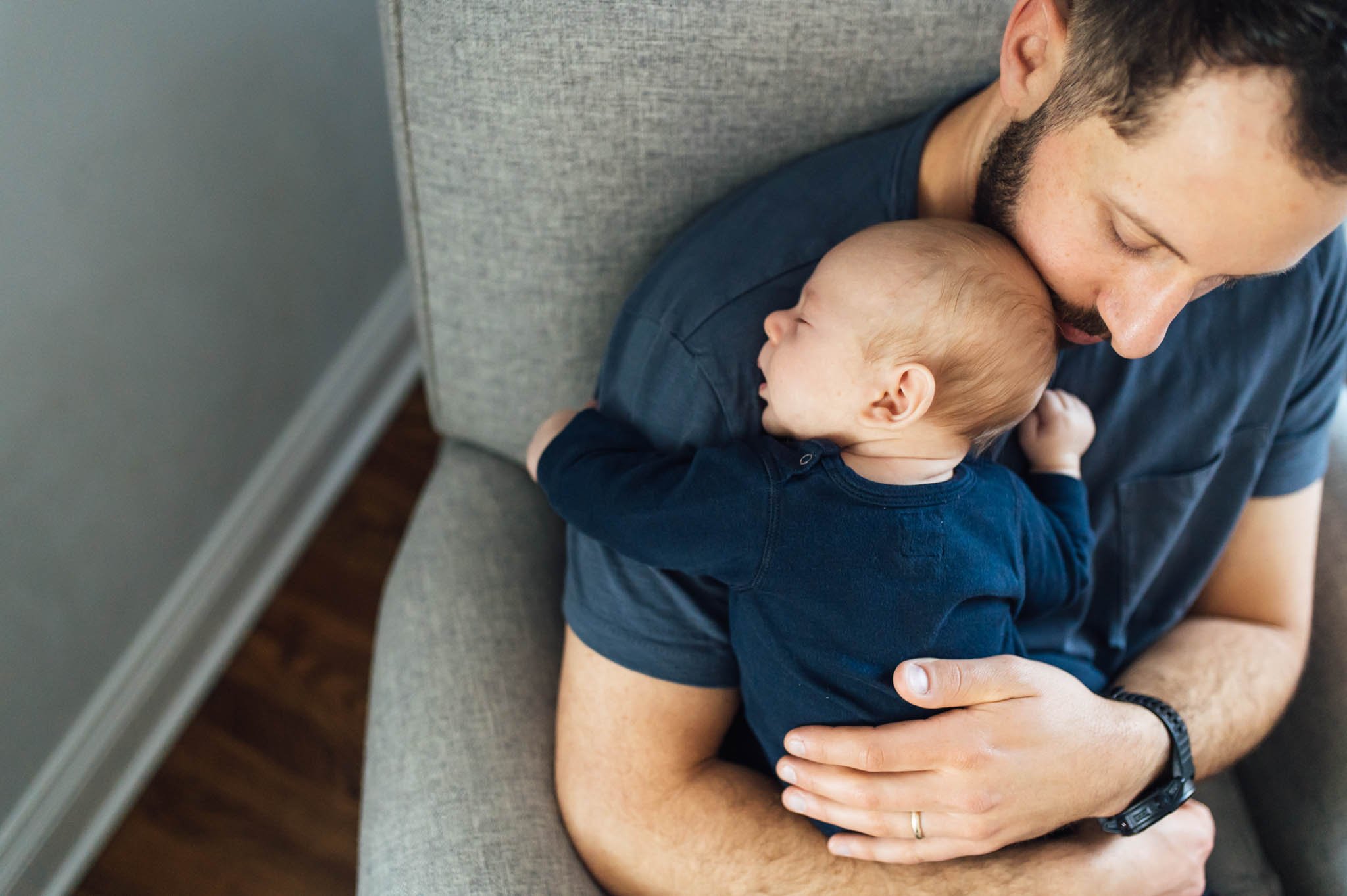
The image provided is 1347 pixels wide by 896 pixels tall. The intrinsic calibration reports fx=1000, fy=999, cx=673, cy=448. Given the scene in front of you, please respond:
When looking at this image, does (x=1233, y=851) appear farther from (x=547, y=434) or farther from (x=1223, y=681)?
(x=547, y=434)

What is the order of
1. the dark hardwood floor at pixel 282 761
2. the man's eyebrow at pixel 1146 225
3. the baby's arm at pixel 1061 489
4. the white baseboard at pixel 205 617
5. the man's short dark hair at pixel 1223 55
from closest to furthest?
the man's short dark hair at pixel 1223 55
the man's eyebrow at pixel 1146 225
the baby's arm at pixel 1061 489
the white baseboard at pixel 205 617
the dark hardwood floor at pixel 282 761

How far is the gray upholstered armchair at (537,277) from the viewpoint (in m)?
0.91

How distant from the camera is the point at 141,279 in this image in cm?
126

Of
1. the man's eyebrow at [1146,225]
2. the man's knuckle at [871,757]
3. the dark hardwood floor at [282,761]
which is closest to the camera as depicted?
the man's eyebrow at [1146,225]

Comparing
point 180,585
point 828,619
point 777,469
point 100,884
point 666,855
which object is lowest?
point 100,884

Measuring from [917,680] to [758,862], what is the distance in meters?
0.24

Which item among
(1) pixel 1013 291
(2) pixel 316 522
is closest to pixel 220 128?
(2) pixel 316 522

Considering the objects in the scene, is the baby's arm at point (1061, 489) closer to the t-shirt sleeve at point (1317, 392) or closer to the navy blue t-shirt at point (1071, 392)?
the navy blue t-shirt at point (1071, 392)

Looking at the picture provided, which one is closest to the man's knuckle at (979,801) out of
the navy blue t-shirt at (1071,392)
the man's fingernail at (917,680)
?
the man's fingernail at (917,680)

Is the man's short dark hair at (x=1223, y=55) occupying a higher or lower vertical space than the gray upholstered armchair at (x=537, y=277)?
higher

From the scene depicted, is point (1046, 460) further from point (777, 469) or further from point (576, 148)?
point (576, 148)

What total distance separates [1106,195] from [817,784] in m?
0.55

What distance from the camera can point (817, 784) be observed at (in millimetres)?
888

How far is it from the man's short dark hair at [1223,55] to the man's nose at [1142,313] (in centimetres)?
13
